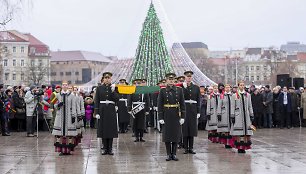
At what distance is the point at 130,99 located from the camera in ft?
62.5

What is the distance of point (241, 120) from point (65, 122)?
14.6ft

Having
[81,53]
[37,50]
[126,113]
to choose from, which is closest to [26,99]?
[126,113]

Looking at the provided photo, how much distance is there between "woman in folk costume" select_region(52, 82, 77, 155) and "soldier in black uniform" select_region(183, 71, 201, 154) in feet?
9.25

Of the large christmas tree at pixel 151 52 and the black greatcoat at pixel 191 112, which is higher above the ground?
the large christmas tree at pixel 151 52

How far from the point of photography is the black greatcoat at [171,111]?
13.2 meters

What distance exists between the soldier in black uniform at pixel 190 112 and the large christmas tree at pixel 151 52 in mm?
10432

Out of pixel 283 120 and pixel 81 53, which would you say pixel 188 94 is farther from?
pixel 81 53

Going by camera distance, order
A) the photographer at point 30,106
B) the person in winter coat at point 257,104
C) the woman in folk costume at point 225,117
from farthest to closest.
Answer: the person in winter coat at point 257,104 → the photographer at point 30,106 → the woman in folk costume at point 225,117

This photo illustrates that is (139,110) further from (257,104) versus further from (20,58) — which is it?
(20,58)

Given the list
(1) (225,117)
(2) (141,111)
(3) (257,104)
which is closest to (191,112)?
(1) (225,117)

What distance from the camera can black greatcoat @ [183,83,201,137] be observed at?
14.5 metres

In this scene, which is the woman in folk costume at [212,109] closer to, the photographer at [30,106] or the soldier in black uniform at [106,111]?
the soldier in black uniform at [106,111]

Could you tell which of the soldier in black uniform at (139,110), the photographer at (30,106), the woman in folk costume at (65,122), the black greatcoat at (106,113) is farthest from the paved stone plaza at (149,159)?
the photographer at (30,106)

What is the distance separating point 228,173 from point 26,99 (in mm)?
11842
